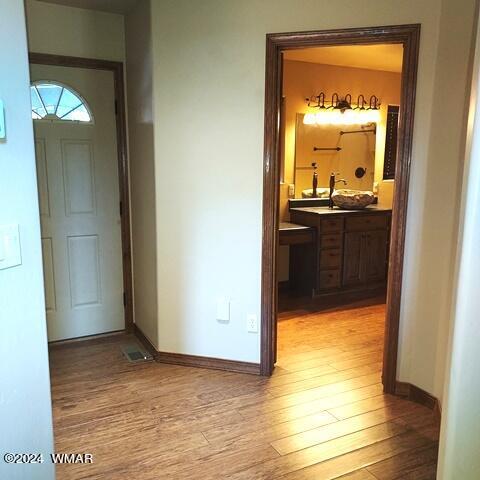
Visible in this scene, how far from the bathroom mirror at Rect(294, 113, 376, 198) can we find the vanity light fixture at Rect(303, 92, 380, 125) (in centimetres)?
6

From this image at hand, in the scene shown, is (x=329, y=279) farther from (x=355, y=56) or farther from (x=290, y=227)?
(x=355, y=56)

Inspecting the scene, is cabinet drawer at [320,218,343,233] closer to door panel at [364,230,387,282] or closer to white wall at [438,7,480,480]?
door panel at [364,230,387,282]

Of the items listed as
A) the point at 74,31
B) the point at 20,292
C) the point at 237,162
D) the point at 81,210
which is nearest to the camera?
the point at 20,292

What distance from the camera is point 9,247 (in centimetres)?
139

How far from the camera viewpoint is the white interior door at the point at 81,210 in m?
3.35

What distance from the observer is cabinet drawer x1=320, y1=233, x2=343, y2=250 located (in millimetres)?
4566

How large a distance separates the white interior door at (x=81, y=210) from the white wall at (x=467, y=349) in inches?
110

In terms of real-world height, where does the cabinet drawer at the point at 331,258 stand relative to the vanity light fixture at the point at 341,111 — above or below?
below

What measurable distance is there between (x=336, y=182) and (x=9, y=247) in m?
4.28

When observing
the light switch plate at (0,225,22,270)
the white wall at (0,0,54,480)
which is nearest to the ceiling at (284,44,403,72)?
the white wall at (0,0,54,480)

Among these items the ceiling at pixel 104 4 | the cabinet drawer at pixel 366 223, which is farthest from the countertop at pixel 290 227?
the ceiling at pixel 104 4

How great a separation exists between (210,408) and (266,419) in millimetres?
342

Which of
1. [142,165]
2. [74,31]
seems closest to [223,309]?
[142,165]

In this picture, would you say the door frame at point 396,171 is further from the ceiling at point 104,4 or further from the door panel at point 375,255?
the door panel at point 375,255
